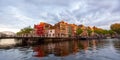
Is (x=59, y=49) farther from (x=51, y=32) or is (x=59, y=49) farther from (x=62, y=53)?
(x=51, y=32)

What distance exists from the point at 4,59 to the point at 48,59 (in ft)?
27.8

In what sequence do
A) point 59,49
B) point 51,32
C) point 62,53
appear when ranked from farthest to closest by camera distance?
point 51,32 < point 59,49 < point 62,53

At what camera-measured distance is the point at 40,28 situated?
5807 inches

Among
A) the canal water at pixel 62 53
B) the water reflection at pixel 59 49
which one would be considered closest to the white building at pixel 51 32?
the water reflection at pixel 59 49

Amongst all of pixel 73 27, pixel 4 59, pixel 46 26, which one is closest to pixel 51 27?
pixel 46 26

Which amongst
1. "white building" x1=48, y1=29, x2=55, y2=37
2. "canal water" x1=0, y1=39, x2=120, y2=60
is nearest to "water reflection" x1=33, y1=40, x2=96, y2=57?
"canal water" x1=0, y1=39, x2=120, y2=60

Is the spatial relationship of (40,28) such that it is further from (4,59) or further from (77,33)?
(4,59)

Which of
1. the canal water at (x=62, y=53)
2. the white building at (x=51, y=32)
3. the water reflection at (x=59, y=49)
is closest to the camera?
the canal water at (x=62, y=53)

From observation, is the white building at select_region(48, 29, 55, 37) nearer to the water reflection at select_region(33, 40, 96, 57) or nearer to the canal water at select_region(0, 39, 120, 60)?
the water reflection at select_region(33, 40, 96, 57)

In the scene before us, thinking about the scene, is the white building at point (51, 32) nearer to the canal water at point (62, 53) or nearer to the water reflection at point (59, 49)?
the water reflection at point (59, 49)

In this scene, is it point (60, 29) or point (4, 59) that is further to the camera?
point (60, 29)

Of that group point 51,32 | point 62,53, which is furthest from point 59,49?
point 51,32

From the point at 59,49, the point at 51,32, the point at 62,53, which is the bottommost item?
the point at 62,53

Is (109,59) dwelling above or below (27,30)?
below
